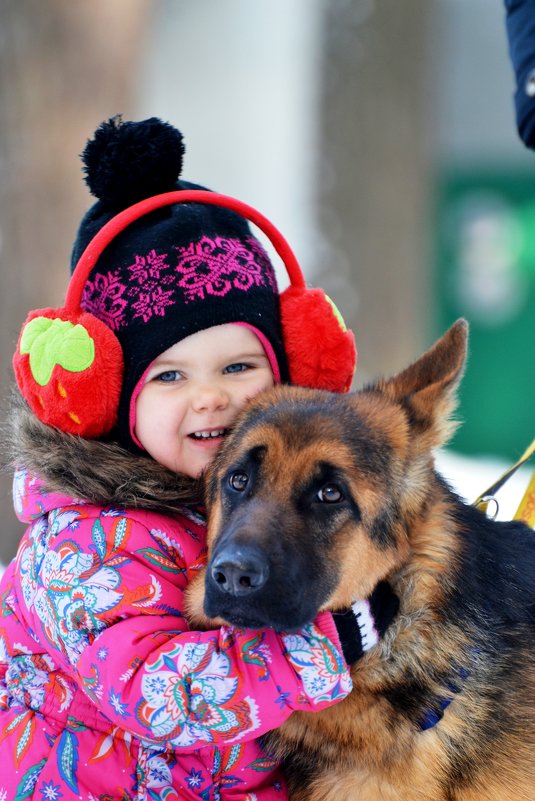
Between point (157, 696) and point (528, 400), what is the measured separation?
9186 millimetres

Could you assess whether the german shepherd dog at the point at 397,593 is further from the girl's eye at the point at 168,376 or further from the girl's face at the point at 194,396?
the girl's eye at the point at 168,376

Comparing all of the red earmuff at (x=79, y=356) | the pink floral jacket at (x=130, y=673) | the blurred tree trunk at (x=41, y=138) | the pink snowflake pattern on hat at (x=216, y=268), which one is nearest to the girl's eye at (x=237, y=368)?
the pink snowflake pattern on hat at (x=216, y=268)

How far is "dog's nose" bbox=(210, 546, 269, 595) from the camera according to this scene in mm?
2002

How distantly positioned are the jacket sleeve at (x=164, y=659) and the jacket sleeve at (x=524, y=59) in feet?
6.20

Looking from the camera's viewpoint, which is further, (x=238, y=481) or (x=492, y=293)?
(x=492, y=293)

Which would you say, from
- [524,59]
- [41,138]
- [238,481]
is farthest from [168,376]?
[41,138]

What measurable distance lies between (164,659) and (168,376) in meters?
0.85

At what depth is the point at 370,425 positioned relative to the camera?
237cm

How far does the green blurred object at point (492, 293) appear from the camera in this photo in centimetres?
1055

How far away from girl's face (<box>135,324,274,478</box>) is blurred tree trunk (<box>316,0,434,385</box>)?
582 cm

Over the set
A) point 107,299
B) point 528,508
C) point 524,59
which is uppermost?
point 524,59

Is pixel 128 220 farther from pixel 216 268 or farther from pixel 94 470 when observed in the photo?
pixel 94 470

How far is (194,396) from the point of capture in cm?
258

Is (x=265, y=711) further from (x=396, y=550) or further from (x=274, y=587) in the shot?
(x=396, y=550)
